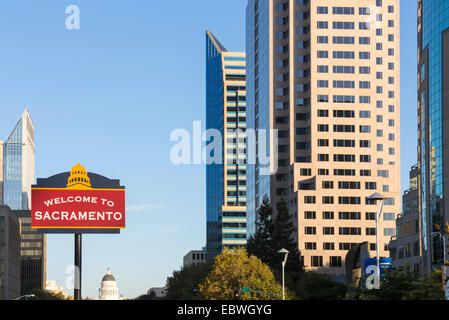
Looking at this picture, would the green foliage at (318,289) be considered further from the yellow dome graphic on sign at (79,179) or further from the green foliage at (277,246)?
the yellow dome graphic on sign at (79,179)

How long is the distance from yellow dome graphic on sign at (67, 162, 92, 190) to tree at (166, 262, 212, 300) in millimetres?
81496

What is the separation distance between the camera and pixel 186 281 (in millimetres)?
154875

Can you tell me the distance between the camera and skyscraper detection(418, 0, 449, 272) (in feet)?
373

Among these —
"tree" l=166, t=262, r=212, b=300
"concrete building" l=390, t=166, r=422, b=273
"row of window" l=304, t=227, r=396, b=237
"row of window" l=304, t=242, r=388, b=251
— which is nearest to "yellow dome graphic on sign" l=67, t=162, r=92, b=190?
"tree" l=166, t=262, r=212, b=300

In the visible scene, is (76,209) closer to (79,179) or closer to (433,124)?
(79,179)

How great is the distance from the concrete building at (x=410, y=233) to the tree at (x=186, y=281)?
3901 cm

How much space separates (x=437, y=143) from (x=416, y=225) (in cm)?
2581

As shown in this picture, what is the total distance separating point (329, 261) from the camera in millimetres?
193625

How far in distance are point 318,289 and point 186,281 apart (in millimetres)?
35968

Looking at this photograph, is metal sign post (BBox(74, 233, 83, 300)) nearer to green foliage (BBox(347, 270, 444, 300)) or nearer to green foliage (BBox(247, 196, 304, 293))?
green foliage (BBox(347, 270, 444, 300))

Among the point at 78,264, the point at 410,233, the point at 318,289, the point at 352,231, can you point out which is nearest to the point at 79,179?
the point at 78,264

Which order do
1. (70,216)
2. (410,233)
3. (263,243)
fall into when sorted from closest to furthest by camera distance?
(70,216) → (410,233) → (263,243)
